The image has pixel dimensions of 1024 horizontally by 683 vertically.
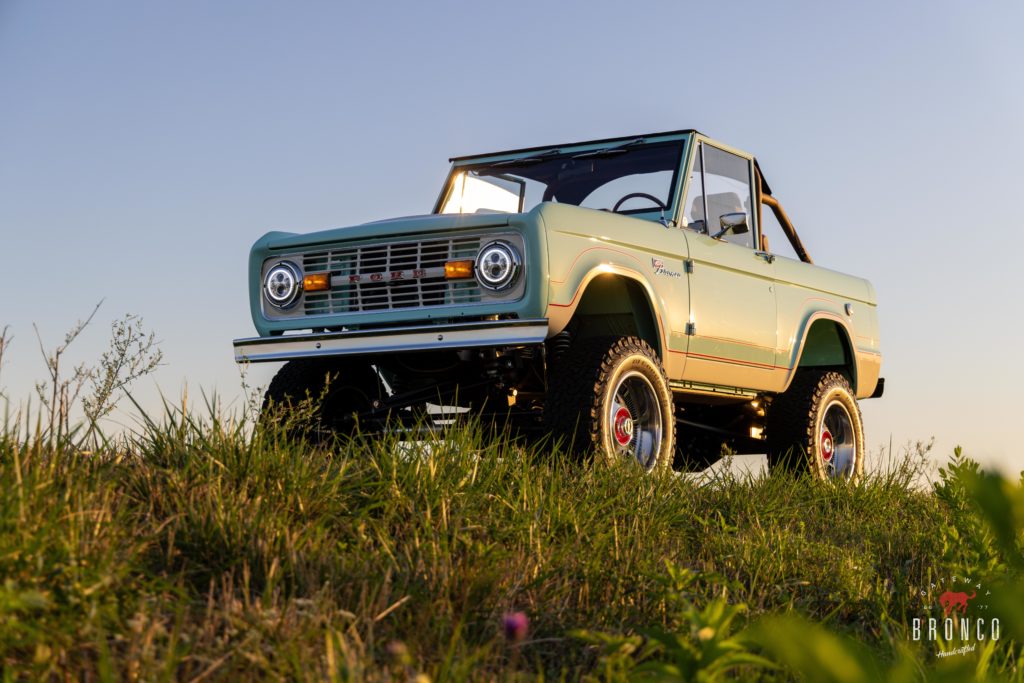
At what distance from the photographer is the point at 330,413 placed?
20.7 feet

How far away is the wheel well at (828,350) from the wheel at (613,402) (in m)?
3.10

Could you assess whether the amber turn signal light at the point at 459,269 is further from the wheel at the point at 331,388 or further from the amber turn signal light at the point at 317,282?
the wheel at the point at 331,388

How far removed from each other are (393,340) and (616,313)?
1426 mm

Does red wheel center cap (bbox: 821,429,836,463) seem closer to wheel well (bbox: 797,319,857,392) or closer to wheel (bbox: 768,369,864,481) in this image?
wheel (bbox: 768,369,864,481)

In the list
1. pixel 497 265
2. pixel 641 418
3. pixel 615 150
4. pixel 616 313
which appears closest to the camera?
pixel 497 265

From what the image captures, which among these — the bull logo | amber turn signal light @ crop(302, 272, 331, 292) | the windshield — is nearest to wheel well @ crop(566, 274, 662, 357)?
the windshield

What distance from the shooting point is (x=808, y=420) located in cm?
778

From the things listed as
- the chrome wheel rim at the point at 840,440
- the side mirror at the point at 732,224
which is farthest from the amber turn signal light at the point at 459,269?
the chrome wheel rim at the point at 840,440

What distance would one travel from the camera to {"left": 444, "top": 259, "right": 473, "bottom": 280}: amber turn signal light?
5.45 meters

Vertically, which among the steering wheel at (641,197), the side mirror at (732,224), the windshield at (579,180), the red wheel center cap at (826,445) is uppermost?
the windshield at (579,180)

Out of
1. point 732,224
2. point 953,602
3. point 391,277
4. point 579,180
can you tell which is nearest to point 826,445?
point 732,224

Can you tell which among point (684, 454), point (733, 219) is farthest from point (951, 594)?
point (684, 454)

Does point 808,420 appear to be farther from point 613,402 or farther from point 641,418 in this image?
point 613,402

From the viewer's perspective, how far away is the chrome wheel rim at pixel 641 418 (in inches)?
227
